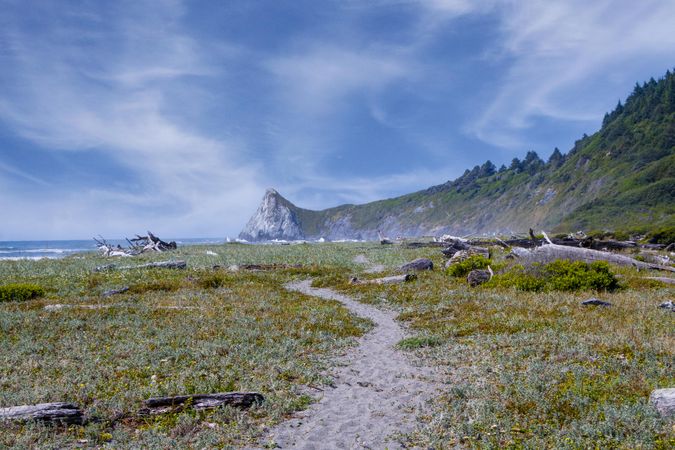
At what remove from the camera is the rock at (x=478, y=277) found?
28547 mm

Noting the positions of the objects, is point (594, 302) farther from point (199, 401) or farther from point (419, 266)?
point (199, 401)

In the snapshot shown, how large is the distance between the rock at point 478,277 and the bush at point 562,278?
4.04 feet

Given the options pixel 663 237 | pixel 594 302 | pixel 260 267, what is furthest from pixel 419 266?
pixel 663 237

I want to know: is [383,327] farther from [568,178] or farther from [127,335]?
[568,178]

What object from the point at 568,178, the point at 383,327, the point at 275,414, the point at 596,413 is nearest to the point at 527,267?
the point at 383,327

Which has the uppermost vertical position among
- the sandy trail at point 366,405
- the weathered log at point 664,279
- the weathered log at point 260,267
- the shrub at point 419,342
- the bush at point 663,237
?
the bush at point 663,237

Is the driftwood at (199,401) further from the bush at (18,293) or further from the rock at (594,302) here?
the bush at (18,293)

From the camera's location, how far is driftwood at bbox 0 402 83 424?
28.9 feet

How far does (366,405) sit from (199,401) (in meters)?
3.91

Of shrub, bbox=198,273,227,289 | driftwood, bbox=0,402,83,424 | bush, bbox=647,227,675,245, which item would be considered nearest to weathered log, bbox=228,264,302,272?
shrub, bbox=198,273,227,289

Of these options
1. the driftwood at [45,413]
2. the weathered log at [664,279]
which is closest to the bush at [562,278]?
the weathered log at [664,279]

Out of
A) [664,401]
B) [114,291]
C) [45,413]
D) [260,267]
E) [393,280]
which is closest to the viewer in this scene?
[664,401]

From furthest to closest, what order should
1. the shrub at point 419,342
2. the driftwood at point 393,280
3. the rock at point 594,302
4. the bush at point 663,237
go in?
the bush at point 663,237
the driftwood at point 393,280
the rock at point 594,302
the shrub at point 419,342

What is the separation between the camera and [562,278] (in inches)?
981
